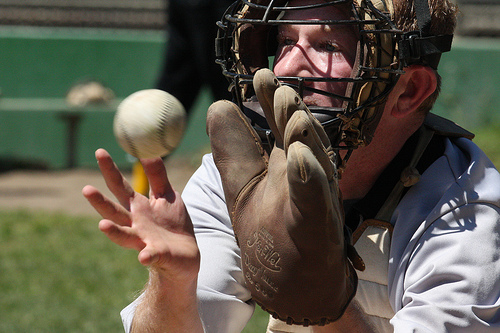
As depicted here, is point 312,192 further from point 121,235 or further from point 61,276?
point 61,276

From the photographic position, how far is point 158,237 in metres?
1.91

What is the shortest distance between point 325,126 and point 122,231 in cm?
65

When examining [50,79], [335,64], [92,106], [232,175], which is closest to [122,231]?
[232,175]

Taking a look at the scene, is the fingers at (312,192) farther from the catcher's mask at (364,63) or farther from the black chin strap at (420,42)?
the black chin strap at (420,42)

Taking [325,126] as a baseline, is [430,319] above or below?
below

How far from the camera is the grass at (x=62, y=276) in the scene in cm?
441

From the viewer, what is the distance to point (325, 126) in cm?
205

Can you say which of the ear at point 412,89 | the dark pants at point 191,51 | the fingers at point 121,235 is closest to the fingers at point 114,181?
the fingers at point 121,235

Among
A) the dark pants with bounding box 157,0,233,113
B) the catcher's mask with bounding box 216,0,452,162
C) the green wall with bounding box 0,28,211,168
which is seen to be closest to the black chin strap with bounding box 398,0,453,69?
the catcher's mask with bounding box 216,0,452,162

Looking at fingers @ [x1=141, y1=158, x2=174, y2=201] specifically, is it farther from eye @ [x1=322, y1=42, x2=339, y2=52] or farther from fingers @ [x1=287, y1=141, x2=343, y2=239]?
eye @ [x1=322, y1=42, x2=339, y2=52]

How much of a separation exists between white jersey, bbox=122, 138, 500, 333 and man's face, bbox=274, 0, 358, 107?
428 mm

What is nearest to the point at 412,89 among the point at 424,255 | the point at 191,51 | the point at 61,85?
the point at 424,255

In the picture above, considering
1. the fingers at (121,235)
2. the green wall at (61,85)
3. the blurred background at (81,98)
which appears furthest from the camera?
the green wall at (61,85)

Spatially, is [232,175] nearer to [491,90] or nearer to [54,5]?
→ [491,90]
